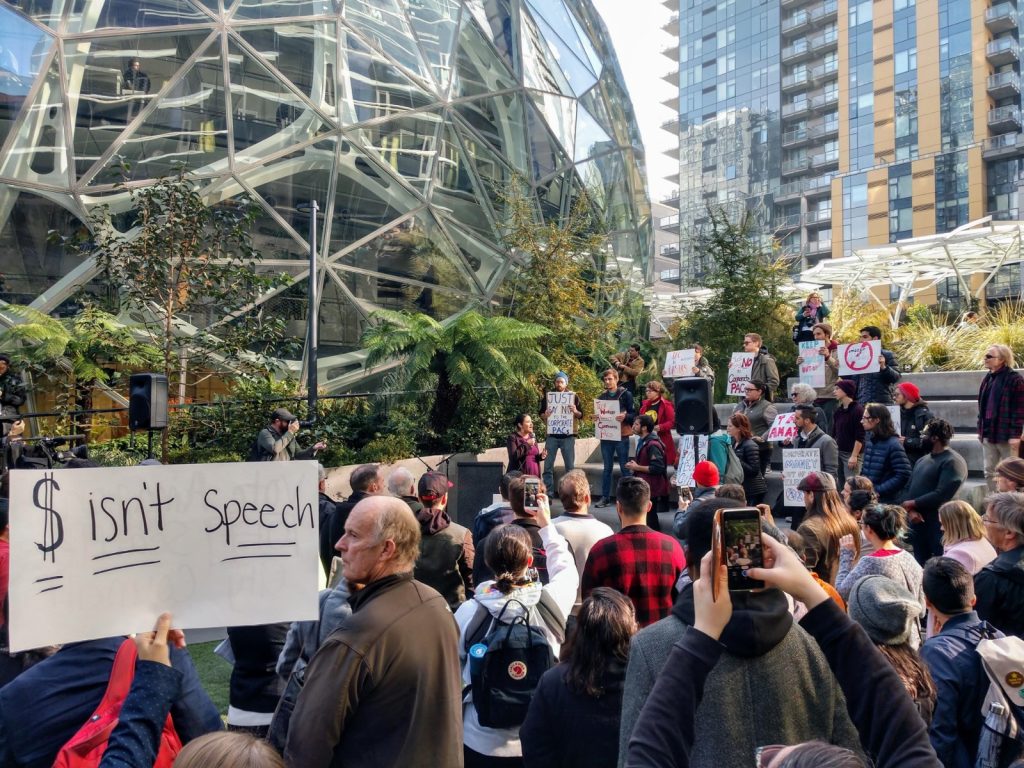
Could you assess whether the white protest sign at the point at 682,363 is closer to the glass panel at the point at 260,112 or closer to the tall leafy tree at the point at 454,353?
the tall leafy tree at the point at 454,353

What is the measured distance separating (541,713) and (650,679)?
3.30 feet

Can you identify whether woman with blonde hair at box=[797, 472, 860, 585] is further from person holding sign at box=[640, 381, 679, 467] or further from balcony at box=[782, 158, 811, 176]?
balcony at box=[782, 158, 811, 176]

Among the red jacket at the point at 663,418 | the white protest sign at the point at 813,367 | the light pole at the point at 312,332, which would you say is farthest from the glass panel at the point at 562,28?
the red jacket at the point at 663,418

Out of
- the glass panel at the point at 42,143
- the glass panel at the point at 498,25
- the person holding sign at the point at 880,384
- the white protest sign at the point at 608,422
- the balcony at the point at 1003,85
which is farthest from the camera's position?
the balcony at the point at 1003,85

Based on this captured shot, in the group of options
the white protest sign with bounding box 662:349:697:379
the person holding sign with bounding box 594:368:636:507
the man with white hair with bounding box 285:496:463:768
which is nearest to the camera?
the man with white hair with bounding box 285:496:463:768

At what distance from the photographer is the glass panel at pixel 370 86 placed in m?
→ 16.2

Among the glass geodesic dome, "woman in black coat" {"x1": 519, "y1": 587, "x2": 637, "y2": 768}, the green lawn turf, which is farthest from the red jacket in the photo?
"woman in black coat" {"x1": 519, "y1": 587, "x2": 637, "y2": 768}

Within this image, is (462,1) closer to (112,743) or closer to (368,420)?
(368,420)

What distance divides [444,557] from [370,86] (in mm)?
13350

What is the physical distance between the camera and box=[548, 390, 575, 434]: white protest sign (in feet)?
38.6

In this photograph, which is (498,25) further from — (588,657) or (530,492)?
(588,657)

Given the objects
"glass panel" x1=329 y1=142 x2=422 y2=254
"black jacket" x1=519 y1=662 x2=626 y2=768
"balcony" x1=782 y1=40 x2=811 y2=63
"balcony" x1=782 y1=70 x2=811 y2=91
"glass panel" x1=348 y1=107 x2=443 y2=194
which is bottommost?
"black jacket" x1=519 y1=662 x2=626 y2=768

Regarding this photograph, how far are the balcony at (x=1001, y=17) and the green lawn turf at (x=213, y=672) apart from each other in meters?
74.3

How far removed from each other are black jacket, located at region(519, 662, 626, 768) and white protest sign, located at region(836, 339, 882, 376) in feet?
26.8
